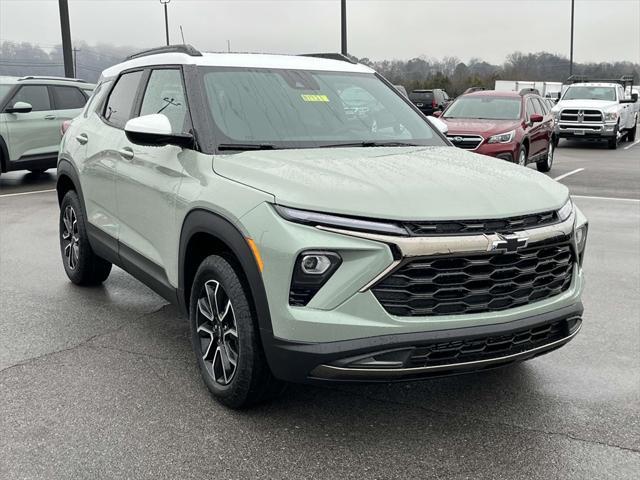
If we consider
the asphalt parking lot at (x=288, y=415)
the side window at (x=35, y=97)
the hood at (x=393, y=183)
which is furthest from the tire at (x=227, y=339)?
the side window at (x=35, y=97)

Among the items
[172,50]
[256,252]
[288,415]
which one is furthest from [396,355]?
[172,50]

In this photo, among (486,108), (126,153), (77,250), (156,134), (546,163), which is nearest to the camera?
(156,134)

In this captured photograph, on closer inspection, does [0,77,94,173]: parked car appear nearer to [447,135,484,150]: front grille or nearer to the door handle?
[447,135,484,150]: front grille

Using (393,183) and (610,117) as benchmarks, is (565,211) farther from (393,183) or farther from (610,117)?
(610,117)

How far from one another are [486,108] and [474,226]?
11.7 metres

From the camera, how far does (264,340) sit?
3145 millimetres

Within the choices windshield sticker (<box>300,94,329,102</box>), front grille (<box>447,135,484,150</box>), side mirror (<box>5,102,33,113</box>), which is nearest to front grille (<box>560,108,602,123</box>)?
front grille (<box>447,135,484,150</box>)

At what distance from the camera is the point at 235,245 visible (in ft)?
10.7

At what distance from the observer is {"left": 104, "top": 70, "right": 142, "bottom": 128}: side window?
4.96 metres

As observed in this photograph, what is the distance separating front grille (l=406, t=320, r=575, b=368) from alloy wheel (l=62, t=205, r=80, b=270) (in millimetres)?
3633

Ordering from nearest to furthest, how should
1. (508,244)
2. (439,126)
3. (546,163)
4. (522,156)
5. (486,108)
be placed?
1. (508,244)
2. (439,126)
3. (522,156)
4. (486,108)
5. (546,163)

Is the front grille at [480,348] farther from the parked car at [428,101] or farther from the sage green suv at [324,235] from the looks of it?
the parked car at [428,101]

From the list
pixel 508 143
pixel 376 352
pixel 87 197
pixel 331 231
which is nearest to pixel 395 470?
pixel 376 352

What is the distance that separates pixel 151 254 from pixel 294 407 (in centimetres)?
133
